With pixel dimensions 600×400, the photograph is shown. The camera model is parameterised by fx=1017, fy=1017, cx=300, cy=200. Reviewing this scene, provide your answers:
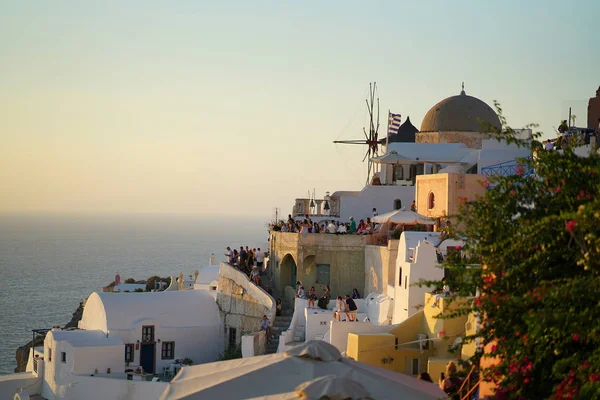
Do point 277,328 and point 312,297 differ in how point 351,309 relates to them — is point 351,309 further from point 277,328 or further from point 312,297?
point 277,328

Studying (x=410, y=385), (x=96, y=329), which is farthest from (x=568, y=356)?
(x=96, y=329)

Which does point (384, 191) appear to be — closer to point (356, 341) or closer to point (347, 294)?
point (347, 294)

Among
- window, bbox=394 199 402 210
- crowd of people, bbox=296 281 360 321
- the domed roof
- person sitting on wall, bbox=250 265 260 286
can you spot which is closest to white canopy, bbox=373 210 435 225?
crowd of people, bbox=296 281 360 321

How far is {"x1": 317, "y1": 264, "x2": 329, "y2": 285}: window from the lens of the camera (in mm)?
→ 37688

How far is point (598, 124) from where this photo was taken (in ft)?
118

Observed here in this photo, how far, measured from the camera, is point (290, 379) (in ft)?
46.8

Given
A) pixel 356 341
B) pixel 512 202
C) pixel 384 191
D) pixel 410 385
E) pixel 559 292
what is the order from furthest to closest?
pixel 384 191, pixel 356 341, pixel 410 385, pixel 512 202, pixel 559 292

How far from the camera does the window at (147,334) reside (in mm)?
36875

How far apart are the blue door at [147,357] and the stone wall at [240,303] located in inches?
120

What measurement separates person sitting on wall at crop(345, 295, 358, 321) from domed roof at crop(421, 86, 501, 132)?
15877 millimetres

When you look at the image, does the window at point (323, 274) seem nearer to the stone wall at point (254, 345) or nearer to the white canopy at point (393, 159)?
the stone wall at point (254, 345)

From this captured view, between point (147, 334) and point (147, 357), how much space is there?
0.83 m

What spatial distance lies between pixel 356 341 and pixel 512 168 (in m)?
15.3

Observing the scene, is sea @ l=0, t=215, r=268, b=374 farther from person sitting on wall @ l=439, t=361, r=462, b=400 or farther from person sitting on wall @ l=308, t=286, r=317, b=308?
person sitting on wall @ l=439, t=361, r=462, b=400
